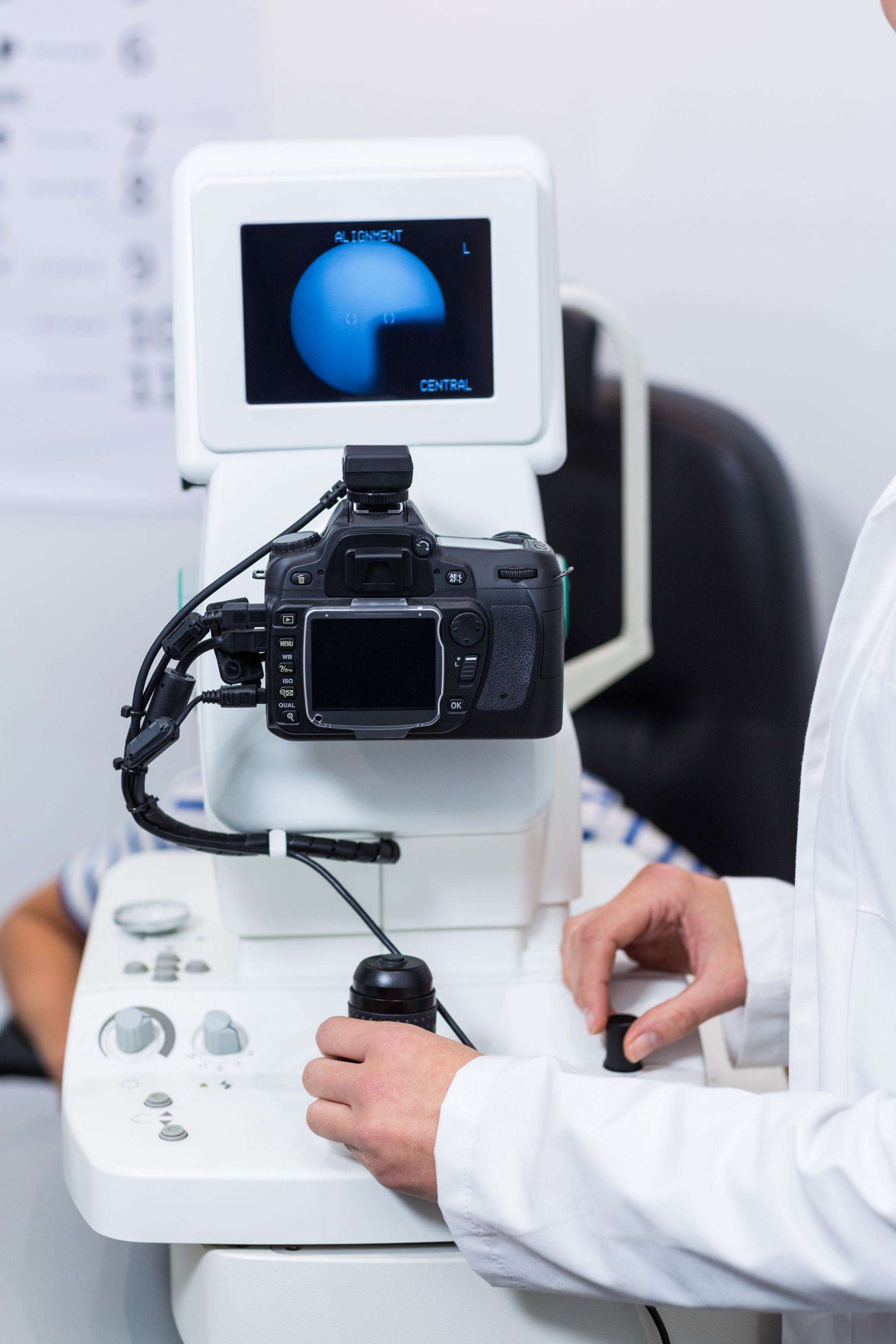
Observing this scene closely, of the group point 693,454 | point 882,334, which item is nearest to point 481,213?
point 693,454

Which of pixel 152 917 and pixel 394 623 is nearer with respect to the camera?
pixel 394 623

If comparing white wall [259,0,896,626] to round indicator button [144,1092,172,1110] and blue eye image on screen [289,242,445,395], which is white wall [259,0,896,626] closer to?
blue eye image on screen [289,242,445,395]

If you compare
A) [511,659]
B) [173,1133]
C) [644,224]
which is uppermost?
[644,224]

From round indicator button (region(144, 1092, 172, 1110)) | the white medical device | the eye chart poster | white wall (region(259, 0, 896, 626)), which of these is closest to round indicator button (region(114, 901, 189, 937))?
the white medical device

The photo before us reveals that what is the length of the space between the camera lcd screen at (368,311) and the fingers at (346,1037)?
39 cm

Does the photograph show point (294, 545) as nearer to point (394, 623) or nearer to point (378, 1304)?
point (394, 623)

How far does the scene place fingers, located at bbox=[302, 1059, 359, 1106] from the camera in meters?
0.65

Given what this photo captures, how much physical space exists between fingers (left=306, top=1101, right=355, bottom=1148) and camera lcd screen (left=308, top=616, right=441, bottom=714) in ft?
0.73

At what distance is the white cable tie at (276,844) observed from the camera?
28.3 inches

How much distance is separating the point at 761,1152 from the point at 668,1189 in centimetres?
5

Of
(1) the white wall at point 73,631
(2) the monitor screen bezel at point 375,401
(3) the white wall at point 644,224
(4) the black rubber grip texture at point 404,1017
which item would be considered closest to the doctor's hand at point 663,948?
(4) the black rubber grip texture at point 404,1017

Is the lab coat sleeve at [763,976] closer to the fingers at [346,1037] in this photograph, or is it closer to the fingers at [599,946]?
the fingers at [599,946]

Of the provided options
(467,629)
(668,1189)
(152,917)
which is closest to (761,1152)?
(668,1189)

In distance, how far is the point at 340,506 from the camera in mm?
696
